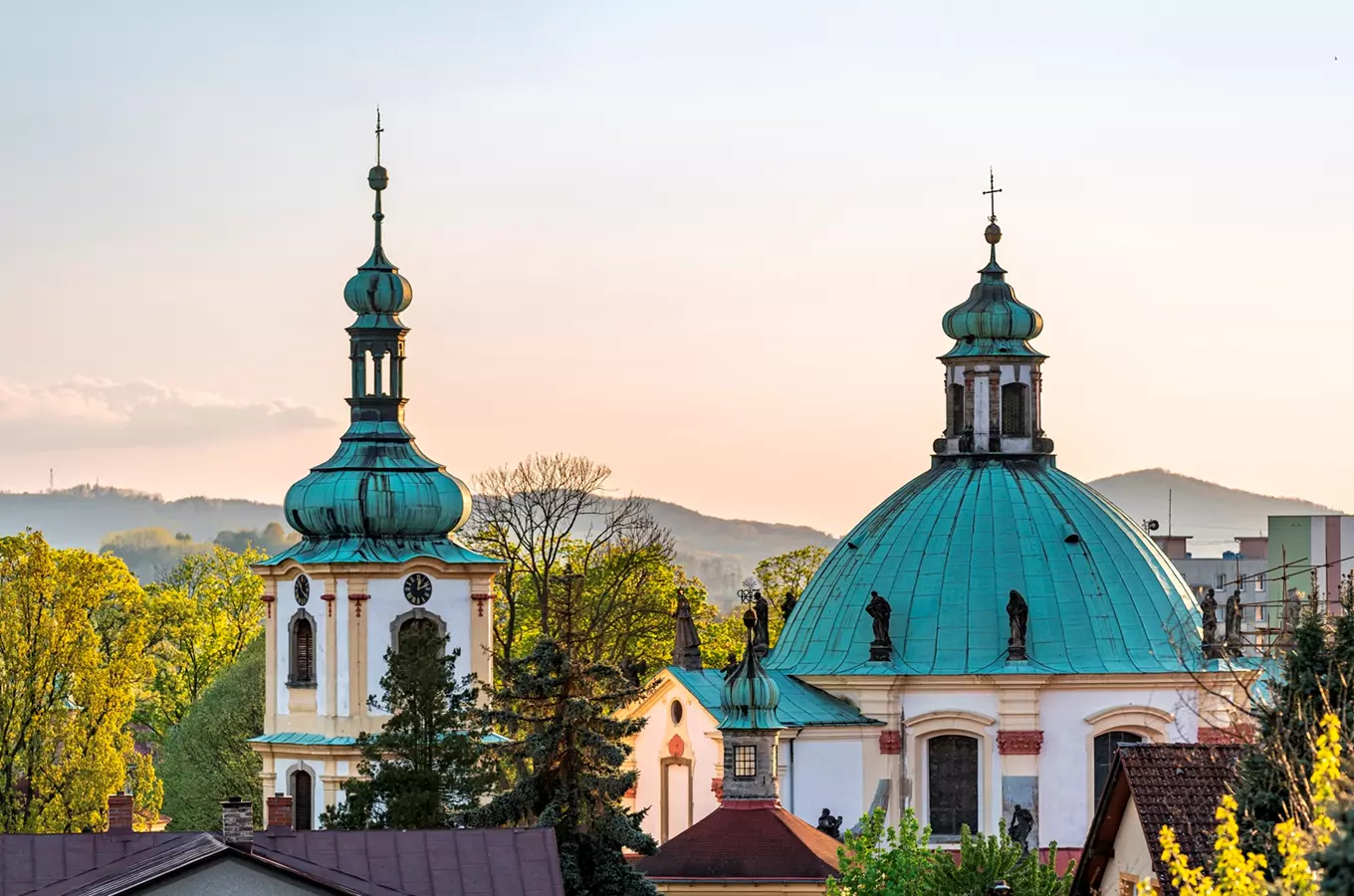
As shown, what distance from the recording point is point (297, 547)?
63812 millimetres

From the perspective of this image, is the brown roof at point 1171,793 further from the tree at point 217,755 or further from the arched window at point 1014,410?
the tree at point 217,755

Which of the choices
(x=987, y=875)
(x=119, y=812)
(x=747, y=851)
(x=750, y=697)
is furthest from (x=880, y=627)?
(x=119, y=812)

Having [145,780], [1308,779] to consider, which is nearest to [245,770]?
[145,780]

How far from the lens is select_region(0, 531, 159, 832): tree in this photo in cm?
6216

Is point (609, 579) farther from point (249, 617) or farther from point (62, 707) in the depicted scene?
point (62, 707)

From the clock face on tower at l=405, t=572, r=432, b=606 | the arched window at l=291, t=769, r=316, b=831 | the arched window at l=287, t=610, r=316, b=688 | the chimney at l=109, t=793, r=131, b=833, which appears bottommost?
the arched window at l=291, t=769, r=316, b=831

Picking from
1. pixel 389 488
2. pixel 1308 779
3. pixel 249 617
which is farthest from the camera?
pixel 249 617

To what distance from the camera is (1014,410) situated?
6844cm

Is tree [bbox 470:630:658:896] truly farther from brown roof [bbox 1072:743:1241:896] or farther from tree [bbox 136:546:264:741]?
tree [bbox 136:546:264:741]

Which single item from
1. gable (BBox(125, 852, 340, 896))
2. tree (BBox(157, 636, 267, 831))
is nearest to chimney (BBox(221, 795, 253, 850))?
gable (BBox(125, 852, 340, 896))

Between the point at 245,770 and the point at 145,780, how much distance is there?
10.8 meters

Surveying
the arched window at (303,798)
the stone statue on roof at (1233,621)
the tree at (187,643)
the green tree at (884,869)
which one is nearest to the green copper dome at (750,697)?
the arched window at (303,798)

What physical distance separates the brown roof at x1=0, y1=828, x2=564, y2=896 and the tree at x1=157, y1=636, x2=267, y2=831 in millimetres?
37328

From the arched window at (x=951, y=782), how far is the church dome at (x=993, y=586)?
154 centimetres
